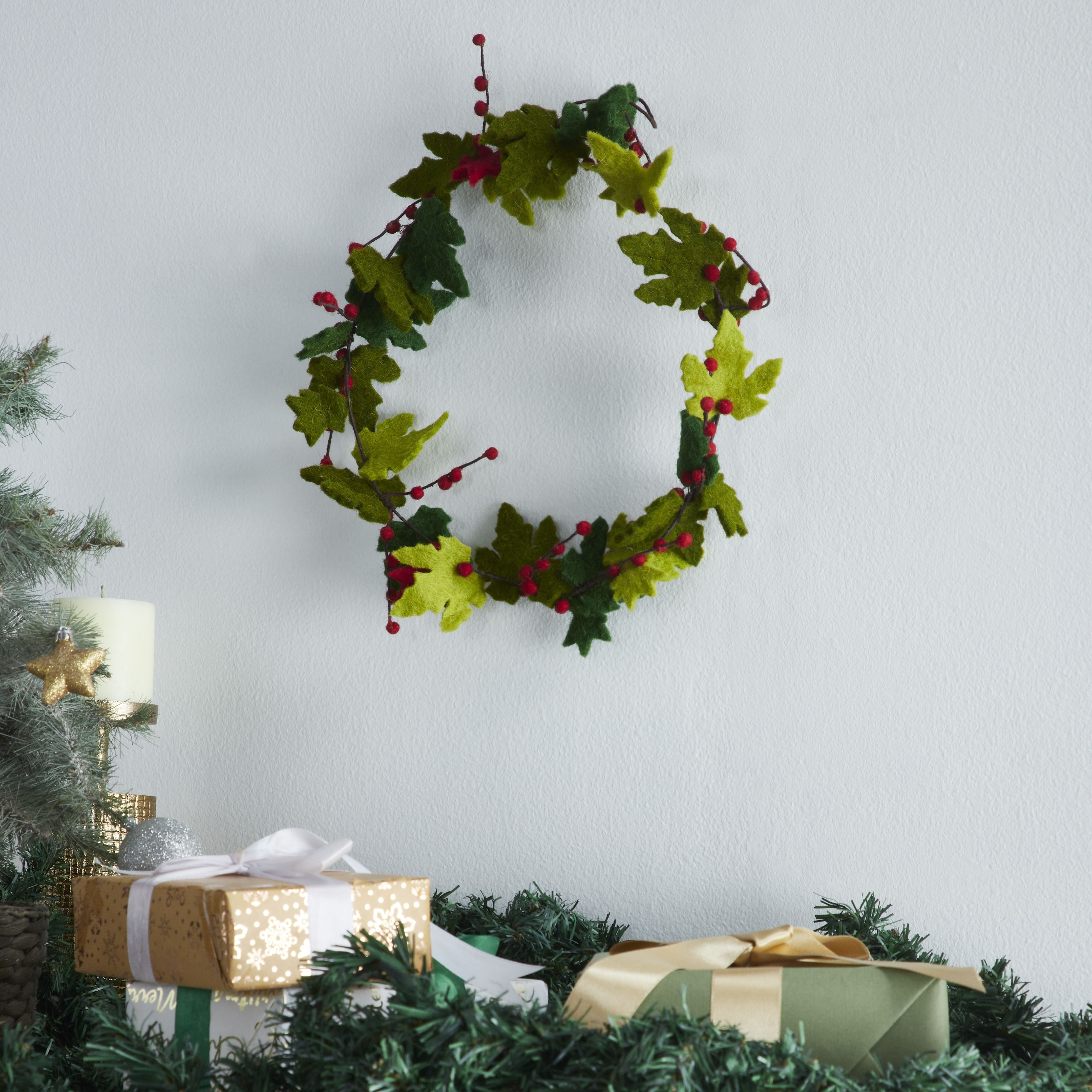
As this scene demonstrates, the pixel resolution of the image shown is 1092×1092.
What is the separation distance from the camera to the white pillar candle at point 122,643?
95 cm

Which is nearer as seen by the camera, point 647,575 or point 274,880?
point 274,880

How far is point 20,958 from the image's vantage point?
2.43 ft

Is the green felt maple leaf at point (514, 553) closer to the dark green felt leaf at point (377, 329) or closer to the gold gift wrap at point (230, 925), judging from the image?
the dark green felt leaf at point (377, 329)

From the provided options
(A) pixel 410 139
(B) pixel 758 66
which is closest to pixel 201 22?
(A) pixel 410 139

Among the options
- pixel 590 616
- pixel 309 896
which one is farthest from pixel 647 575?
pixel 309 896

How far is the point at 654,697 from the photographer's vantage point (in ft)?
3.07

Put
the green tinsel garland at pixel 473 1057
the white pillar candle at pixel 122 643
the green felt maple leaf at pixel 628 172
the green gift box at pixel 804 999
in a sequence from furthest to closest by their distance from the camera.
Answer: the white pillar candle at pixel 122 643 → the green felt maple leaf at pixel 628 172 → the green gift box at pixel 804 999 → the green tinsel garland at pixel 473 1057

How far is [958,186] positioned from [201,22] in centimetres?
85

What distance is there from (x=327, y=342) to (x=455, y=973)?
1.88ft

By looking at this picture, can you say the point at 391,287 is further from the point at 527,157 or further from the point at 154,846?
the point at 154,846

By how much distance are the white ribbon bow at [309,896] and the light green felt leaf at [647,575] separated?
31cm

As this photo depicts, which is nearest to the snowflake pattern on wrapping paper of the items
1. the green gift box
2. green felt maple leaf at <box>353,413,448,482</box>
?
the green gift box

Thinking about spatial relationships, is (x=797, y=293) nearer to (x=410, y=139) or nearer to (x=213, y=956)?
(x=410, y=139)

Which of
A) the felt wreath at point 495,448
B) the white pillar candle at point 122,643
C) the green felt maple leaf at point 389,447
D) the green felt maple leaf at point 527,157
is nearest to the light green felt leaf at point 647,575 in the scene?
the felt wreath at point 495,448
